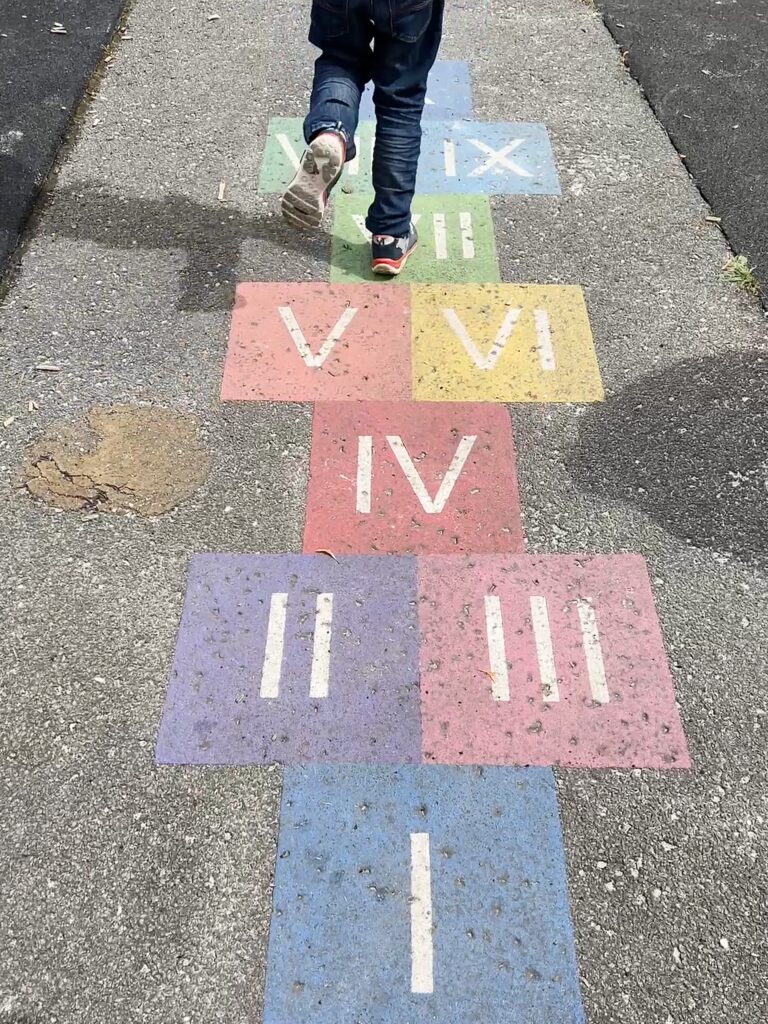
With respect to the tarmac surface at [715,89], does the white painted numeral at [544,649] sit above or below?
below

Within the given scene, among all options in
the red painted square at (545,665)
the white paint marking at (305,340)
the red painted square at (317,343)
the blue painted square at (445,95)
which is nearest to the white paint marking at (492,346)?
the red painted square at (317,343)

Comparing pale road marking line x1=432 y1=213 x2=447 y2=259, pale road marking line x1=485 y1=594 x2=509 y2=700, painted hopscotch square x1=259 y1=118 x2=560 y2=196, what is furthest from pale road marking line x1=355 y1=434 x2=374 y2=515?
painted hopscotch square x1=259 y1=118 x2=560 y2=196

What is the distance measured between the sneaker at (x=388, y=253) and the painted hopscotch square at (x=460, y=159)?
806 millimetres

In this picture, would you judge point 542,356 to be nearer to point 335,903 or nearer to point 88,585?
point 88,585

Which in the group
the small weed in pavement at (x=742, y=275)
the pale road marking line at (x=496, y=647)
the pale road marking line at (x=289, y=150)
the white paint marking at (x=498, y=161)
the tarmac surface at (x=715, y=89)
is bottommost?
the pale road marking line at (x=496, y=647)

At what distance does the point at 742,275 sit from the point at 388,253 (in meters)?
1.79

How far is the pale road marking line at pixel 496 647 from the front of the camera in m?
2.96

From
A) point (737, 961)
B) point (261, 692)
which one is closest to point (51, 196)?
point (261, 692)

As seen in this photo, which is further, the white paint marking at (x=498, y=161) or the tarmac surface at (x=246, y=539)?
the white paint marking at (x=498, y=161)

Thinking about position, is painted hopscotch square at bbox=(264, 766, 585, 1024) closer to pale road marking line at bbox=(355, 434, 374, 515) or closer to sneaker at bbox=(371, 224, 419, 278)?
pale road marking line at bbox=(355, 434, 374, 515)

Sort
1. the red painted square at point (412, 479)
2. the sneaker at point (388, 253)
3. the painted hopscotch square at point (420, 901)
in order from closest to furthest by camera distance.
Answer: the painted hopscotch square at point (420, 901), the red painted square at point (412, 479), the sneaker at point (388, 253)

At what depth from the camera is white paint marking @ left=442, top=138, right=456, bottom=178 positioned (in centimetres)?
532

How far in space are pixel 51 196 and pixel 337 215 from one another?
5.26 feet

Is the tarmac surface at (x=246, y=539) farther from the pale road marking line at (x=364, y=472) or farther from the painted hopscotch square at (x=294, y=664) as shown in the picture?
the pale road marking line at (x=364, y=472)
